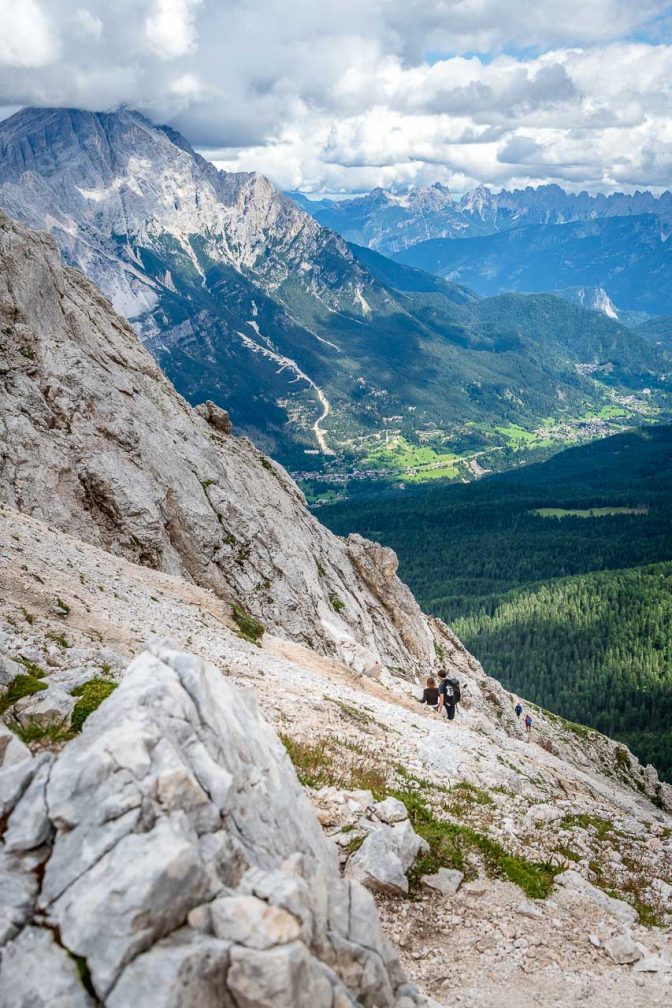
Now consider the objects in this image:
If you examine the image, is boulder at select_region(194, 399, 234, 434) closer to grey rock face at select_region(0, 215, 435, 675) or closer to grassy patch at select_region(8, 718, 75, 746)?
grey rock face at select_region(0, 215, 435, 675)

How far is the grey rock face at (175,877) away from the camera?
10.7m

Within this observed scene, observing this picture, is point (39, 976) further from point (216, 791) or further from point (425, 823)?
point (425, 823)

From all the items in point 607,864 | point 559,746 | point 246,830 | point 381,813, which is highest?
point 246,830

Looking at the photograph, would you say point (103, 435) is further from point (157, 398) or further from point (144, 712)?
point (144, 712)

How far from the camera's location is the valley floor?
57.4 feet

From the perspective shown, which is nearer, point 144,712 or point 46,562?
point 144,712

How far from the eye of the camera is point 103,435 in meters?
48.2

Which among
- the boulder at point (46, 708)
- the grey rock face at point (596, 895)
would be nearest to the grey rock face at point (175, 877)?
the boulder at point (46, 708)

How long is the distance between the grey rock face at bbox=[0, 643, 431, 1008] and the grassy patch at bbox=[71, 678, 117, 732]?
5.13m

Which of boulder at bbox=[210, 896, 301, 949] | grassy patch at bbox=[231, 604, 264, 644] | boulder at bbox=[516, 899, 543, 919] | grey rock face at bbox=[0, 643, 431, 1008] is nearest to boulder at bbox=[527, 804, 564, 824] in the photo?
boulder at bbox=[516, 899, 543, 919]

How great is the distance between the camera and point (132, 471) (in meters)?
47.8

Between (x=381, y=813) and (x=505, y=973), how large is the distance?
5483 mm

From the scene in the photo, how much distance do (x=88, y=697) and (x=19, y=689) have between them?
6.39ft

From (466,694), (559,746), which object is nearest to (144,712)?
(466,694)
